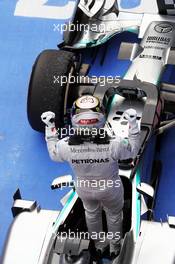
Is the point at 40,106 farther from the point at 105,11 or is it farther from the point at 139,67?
the point at 105,11

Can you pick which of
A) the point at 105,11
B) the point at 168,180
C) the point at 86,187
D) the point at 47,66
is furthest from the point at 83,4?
the point at 86,187

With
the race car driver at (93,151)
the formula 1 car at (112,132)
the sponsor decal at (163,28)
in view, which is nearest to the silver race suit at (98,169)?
the race car driver at (93,151)

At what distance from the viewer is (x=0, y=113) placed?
548 cm

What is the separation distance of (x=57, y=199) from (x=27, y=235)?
3.54 feet

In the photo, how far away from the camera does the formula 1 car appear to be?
357cm

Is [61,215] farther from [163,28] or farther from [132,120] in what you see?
[163,28]

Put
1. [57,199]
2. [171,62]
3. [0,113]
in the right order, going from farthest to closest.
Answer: [0,113]
[171,62]
[57,199]

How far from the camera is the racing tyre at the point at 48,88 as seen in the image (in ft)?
16.0

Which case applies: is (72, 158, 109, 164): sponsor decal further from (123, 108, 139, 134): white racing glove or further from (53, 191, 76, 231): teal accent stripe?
(53, 191, 76, 231): teal accent stripe

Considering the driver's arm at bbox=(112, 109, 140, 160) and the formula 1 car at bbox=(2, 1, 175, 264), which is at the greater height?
the driver's arm at bbox=(112, 109, 140, 160)

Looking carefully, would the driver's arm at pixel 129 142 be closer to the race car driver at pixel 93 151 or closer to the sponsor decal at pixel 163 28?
the race car driver at pixel 93 151

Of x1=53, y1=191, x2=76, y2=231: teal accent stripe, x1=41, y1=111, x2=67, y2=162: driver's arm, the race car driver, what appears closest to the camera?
the race car driver

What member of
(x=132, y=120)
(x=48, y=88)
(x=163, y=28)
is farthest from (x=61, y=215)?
(x=163, y=28)

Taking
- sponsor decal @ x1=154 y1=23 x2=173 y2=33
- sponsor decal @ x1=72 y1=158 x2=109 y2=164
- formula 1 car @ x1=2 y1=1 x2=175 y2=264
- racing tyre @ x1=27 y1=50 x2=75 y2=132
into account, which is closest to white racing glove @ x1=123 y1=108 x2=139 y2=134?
sponsor decal @ x1=72 y1=158 x2=109 y2=164
